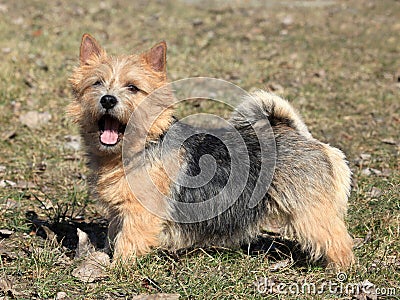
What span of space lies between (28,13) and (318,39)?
557cm

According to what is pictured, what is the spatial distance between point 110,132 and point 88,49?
28.1 inches

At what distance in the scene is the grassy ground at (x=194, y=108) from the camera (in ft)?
12.9

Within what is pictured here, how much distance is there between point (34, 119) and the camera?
6.91m

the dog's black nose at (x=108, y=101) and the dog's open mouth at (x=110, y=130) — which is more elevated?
the dog's black nose at (x=108, y=101)

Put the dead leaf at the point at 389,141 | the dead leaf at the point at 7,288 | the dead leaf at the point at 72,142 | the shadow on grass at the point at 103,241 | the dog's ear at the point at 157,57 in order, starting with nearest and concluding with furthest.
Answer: the dead leaf at the point at 7,288
the dog's ear at the point at 157,57
the shadow on grass at the point at 103,241
the dead leaf at the point at 72,142
the dead leaf at the point at 389,141

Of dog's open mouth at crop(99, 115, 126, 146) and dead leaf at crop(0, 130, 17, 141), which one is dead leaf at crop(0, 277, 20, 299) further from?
dead leaf at crop(0, 130, 17, 141)

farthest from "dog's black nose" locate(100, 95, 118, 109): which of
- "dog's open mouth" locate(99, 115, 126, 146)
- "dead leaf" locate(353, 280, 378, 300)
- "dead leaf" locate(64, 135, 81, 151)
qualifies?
"dead leaf" locate(64, 135, 81, 151)

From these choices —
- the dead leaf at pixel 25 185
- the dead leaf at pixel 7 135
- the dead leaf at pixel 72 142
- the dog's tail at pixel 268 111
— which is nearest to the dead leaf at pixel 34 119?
the dead leaf at pixel 7 135

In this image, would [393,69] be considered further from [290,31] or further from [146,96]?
[146,96]

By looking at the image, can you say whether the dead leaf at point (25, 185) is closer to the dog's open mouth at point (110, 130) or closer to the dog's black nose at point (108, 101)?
the dog's open mouth at point (110, 130)

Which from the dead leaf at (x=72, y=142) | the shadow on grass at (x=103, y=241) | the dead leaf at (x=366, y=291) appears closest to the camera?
the dead leaf at (x=366, y=291)

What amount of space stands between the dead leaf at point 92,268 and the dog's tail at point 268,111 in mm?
1507

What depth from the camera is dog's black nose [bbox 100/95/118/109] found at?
3967 mm

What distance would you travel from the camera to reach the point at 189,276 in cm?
392
